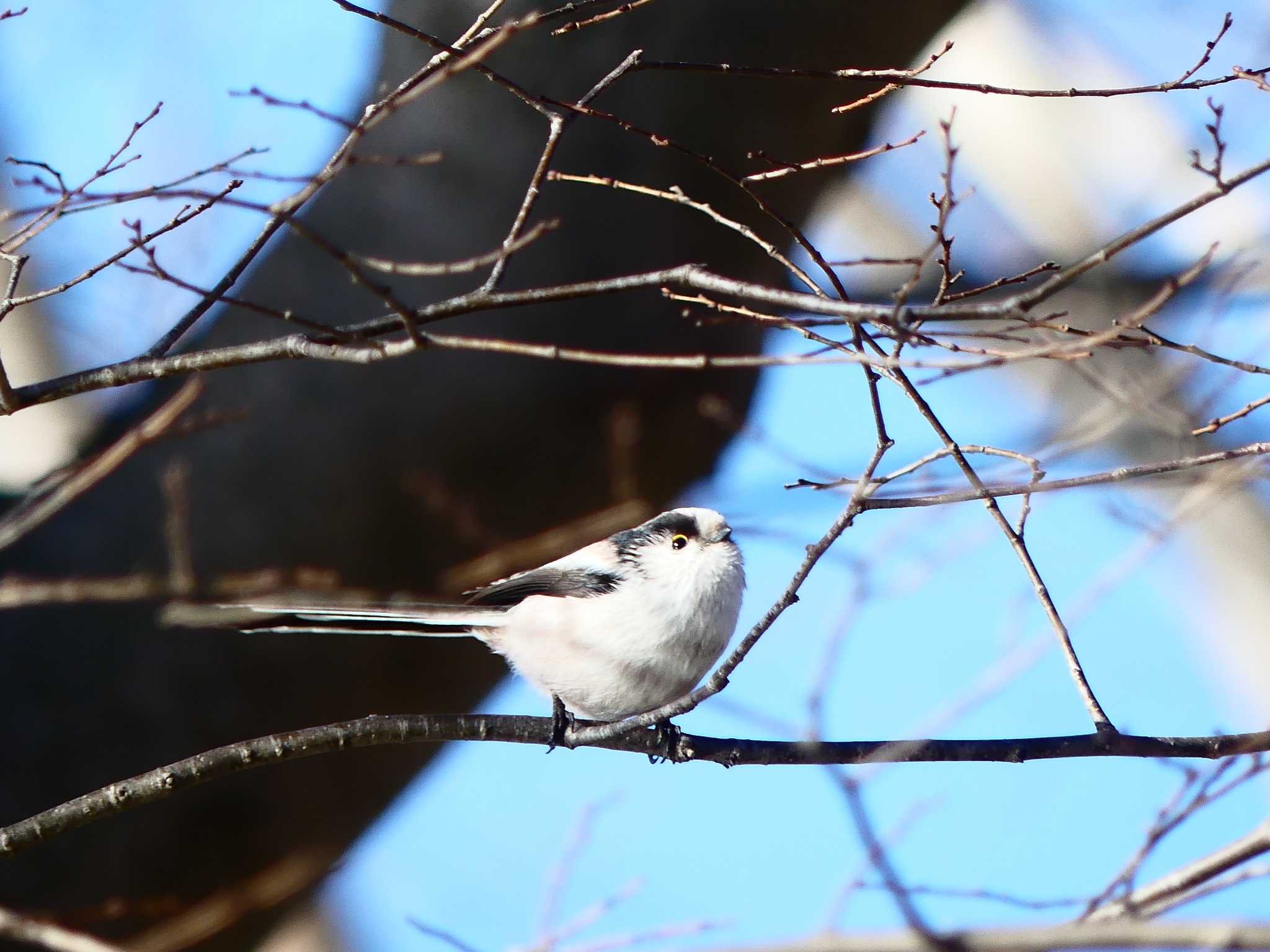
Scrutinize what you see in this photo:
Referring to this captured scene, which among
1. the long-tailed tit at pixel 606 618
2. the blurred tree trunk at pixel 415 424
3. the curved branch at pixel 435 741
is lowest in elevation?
the curved branch at pixel 435 741

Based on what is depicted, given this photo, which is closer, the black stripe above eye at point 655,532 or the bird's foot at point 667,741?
the bird's foot at point 667,741

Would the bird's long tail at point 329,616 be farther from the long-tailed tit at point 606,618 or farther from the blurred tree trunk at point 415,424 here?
the blurred tree trunk at point 415,424

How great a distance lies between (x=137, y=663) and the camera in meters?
3.42

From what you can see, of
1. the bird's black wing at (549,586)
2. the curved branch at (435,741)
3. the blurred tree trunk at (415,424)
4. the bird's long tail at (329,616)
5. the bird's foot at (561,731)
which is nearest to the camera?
the curved branch at (435,741)

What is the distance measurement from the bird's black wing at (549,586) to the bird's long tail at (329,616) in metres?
0.11

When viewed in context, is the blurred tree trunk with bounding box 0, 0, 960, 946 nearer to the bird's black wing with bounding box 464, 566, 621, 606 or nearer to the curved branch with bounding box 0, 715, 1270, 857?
the bird's black wing with bounding box 464, 566, 621, 606

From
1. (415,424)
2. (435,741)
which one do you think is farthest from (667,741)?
(415,424)

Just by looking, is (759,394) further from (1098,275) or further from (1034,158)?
(1034,158)

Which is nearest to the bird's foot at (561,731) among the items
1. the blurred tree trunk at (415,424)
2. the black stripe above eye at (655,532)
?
the black stripe above eye at (655,532)

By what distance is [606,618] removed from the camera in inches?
105

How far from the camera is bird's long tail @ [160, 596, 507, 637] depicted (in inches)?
93.0

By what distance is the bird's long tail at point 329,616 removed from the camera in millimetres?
2363

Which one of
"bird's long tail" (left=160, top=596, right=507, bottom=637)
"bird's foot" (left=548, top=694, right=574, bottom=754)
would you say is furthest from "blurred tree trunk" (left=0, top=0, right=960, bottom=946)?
"bird's foot" (left=548, top=694, right=574, bottom=754)

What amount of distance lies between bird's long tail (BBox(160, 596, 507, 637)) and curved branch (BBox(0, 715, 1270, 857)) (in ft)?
1.24
